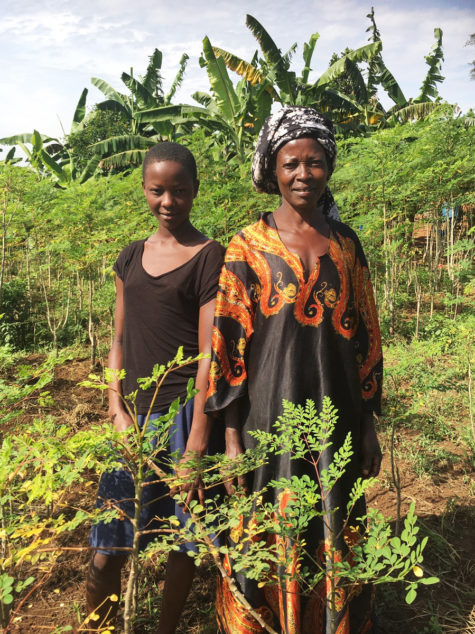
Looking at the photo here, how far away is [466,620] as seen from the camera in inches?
76.0

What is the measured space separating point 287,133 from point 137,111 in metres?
13.7

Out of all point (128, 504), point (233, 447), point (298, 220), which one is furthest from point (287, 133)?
point (128, 504)

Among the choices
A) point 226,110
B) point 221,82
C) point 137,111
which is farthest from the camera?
point 137,111

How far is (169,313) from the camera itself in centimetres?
169

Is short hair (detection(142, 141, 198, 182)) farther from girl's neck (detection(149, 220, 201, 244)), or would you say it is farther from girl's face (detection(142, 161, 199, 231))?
girl's neck (detection(149, 220, 201, 244))

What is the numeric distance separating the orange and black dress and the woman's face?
17cm

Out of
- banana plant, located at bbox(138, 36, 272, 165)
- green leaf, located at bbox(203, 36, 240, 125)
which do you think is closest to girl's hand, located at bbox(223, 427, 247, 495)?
banana plant, located at bbox(138, 36, 272, 165)

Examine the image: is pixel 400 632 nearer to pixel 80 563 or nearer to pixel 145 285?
pixel 80 563

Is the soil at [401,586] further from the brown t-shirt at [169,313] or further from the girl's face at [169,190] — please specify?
the girl's face at [169,190]

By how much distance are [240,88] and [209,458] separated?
13788mm

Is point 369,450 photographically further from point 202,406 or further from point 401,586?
point 401,586

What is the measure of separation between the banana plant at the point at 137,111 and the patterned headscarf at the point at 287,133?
10536mm

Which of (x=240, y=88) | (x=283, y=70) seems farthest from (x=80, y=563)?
(x=240, y=88)

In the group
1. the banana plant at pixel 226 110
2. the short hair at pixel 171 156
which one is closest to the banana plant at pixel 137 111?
the banana plant at pixel 226 110
